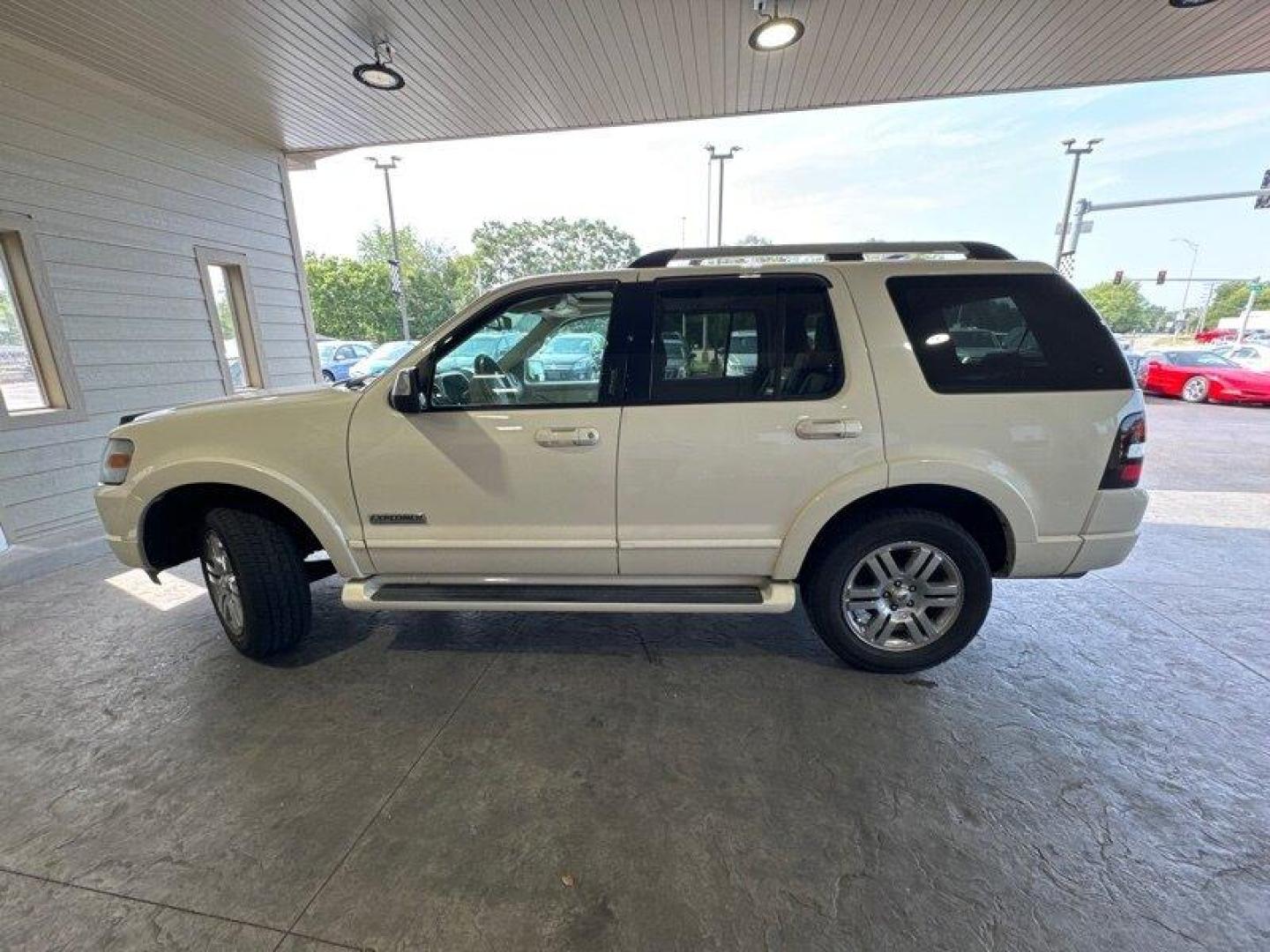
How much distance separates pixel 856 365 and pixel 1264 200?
20139mm

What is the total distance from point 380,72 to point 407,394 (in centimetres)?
370

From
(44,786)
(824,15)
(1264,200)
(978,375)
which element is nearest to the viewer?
(44,786)

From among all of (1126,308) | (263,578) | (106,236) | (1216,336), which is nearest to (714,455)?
(263,578)

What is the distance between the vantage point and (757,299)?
251 cm

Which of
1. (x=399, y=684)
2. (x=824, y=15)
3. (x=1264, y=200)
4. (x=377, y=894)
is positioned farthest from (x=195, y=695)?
(x=1264, y=200)

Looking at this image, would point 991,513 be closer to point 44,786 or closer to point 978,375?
point 978,375

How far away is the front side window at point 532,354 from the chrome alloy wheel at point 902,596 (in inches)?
61.2

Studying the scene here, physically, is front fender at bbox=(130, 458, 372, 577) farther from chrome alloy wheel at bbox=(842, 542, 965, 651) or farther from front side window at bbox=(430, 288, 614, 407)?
chrome alloy wheel at bbox=(842, 542, 965, 651)

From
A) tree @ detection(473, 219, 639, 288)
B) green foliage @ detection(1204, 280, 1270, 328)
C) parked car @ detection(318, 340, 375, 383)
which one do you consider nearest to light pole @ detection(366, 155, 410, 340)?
parked car @ detection(318, 340, 375, 383)

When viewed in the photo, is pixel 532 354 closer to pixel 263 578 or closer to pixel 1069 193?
pixel 263 578

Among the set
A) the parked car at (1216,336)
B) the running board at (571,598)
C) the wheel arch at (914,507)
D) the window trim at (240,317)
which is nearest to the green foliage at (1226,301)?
the parked car at (1216,336)

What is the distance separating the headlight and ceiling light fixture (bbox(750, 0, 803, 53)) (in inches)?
184

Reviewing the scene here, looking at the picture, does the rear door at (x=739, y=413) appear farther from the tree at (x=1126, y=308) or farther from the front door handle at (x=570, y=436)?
the tree at (x=1126, y=308)

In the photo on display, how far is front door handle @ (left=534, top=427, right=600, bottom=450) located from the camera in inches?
97.2
